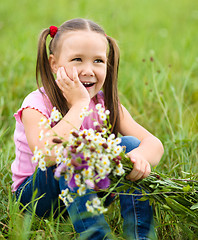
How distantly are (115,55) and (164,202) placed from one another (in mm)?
906

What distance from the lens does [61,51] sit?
1867 mm

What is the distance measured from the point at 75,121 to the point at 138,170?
1.18ft

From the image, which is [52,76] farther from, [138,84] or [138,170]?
[138,84]

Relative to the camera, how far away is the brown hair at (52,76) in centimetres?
188

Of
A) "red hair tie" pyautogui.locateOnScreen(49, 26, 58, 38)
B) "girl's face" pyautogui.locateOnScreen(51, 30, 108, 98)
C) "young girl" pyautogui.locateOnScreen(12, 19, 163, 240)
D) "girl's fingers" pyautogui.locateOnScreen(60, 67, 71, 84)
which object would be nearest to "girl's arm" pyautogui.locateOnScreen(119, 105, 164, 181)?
"young girl" pyautogui.locateOnScreen(12, 19, 163, 240)

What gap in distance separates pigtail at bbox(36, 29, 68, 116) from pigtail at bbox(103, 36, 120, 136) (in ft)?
0.91

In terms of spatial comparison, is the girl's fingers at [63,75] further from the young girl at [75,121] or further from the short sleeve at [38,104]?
the short sleeve at [38,104]

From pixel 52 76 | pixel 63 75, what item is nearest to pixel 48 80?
pixel 52 76

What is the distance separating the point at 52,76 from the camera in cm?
195

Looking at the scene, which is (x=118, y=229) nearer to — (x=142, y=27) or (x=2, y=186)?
(x=2, y=186)

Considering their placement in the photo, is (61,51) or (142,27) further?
(142,27)

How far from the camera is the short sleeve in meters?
1.73

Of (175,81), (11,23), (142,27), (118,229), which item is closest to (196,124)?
(175,81)

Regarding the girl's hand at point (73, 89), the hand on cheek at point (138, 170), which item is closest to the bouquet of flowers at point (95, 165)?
the hand on cheek at point (138, 170)
